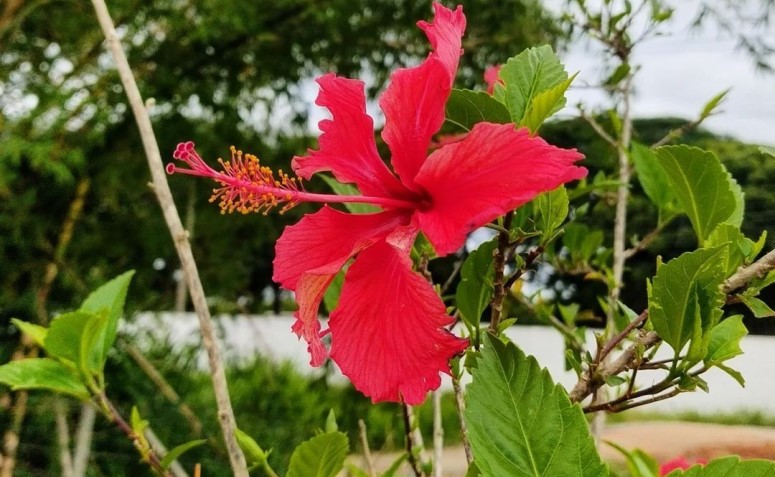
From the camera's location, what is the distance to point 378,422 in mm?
3084

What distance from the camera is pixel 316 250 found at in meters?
0.39

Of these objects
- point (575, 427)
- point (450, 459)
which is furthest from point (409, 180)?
point (450, 459)

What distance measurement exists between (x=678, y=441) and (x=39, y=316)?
2.12 m

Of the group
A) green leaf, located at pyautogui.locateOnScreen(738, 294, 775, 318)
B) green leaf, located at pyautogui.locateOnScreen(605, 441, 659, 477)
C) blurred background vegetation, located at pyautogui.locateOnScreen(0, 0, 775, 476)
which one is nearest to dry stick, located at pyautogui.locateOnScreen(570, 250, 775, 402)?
green leaf, located at pyautogui.locateOnScreen(738, 294, 775, 318)

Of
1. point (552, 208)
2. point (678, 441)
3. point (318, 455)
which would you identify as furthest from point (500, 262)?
point (678, 441)

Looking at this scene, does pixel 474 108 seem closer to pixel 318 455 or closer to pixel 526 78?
pixel 526 78

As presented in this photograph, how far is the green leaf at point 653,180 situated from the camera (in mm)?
675

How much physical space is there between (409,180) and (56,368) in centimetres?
34

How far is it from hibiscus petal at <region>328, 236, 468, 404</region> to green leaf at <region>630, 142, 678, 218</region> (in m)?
0.40

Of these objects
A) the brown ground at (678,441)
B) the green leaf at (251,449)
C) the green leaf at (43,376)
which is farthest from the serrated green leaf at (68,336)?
the brown ground at (678,441)

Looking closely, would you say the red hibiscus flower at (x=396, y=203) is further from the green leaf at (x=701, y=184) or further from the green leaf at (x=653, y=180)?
the green leaf at (x=653, y=180)

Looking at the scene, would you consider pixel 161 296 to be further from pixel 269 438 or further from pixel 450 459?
pixel 450 459

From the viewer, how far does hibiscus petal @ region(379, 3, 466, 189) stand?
0.34m

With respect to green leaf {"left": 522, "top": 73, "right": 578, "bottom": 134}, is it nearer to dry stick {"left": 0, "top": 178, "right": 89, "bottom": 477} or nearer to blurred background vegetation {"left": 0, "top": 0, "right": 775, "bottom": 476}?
blurred background vegetation {"left": 0, "top": 0, "right": 775, "bottom": 476}
